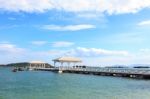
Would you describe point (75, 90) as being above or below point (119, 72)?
below

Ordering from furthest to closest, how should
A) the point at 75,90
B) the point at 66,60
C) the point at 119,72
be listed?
the point at 66,60, the point at 119,72, the point at 75,90

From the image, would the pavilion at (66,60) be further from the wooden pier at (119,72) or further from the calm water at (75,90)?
the calm water at (75,90)

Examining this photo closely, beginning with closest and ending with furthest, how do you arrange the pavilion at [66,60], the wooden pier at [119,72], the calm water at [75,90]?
the calm water at [75,90], the wooden pier at [119,72], the pavilion at [66,60]

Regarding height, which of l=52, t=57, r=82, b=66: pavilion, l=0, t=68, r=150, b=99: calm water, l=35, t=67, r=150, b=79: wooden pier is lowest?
l=0, t=68, r=150, b=99: calm water

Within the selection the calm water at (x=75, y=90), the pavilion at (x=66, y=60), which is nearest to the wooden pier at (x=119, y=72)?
the pavilion at (x=66, y=60)

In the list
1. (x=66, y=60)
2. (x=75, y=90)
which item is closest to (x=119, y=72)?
(x=66, y=60)

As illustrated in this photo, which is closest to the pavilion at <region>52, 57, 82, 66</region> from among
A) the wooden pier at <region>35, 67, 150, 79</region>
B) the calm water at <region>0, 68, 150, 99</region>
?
the wooden pier at <region>35, 67, 150, 79</region>

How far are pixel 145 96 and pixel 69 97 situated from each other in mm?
6920

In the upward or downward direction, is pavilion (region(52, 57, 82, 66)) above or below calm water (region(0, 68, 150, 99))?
above

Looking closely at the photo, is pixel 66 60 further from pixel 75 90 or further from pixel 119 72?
pixel 75 90

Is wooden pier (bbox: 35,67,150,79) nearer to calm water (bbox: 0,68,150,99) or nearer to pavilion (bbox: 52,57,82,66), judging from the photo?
pavilion (bbox: 52,57,82,66)

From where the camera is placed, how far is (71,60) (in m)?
93.2

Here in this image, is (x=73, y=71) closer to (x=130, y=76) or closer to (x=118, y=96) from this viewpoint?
(x=130, y=76)

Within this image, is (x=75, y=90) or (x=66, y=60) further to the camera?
(x=66, y=60)
